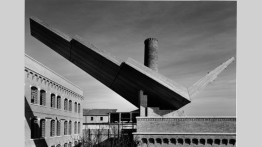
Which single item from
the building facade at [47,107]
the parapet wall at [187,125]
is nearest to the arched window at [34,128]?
the building facade at [47,107]

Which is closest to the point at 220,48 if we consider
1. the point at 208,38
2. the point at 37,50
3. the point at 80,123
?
the point at 208,38

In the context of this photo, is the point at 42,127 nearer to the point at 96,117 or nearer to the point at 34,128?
the point at 34,128

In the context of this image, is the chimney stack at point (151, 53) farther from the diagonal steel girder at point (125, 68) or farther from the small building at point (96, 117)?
the small building at point (96, 117)

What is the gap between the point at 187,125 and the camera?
13766 mm

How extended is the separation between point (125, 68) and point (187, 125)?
4.74 meters

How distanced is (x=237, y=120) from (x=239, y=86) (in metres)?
2.68

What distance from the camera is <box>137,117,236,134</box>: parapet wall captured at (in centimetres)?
1362

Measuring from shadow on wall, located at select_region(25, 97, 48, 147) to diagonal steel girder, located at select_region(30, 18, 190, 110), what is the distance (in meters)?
6.18

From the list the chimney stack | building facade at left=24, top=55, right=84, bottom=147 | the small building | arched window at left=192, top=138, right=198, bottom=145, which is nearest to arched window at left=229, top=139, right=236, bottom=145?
arched window at left=192, top=138, right=198, bottom=145

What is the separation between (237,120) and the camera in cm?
1319

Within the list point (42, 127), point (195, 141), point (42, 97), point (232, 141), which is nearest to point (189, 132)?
point (195, 141)

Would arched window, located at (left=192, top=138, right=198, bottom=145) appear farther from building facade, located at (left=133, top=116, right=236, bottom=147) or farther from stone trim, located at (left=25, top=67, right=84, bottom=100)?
stone trim, located at (left=25, top=67, right=84, bottom=100)

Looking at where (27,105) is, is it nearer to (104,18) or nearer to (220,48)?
(104,18)

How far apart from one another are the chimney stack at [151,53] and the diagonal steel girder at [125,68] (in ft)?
16.3
